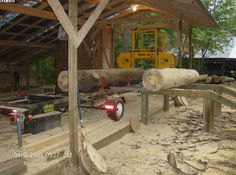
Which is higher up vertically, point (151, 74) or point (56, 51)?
point (56, 51)

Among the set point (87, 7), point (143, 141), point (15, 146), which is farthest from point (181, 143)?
point (87, 7)

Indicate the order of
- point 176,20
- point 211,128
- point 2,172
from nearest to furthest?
point 2,172 → point 211,128 → point 176,20

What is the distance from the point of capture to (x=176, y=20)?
40.5 ft

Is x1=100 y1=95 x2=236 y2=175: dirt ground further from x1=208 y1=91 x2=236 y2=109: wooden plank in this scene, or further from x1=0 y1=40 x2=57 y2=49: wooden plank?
x1=0 y1=40 x2=57 y2=49: wooden plank

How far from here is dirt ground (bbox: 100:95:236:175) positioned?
506 cm

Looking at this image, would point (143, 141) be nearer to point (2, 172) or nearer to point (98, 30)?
point (2, 172)

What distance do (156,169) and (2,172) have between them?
250 centimetres

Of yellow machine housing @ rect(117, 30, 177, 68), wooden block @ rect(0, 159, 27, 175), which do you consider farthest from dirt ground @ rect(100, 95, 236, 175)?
yellow machine housing @ rect(117, 30, 177, 68)

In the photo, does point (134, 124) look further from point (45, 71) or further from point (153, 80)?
point (45, 71)

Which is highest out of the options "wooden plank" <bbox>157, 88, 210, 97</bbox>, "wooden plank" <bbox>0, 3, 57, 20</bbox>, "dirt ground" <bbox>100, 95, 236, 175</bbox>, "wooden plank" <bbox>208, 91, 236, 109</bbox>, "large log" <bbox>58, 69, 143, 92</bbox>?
"wooden plank" <bbox>0, 3, 57, 20</bbox>

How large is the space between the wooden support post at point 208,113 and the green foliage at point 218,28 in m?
12.5

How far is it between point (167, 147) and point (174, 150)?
0.81 ft

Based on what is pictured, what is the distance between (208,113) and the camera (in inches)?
281

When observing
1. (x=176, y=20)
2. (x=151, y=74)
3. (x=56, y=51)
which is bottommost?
(x=151, y=74)
